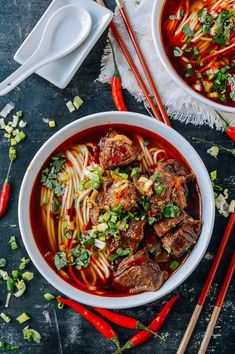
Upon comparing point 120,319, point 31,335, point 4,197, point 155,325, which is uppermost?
point 4,197

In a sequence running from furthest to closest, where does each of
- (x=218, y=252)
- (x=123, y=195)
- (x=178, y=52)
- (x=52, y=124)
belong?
(x=52, y=124) → (x=218, y=252) → (x=178, y=52) → (x=123, y=195)

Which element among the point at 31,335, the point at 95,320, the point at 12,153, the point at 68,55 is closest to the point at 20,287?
the point at 31,335

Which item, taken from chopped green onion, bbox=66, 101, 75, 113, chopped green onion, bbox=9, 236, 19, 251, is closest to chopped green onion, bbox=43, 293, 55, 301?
chopped green onion, bbox=9, 236, 19, 251

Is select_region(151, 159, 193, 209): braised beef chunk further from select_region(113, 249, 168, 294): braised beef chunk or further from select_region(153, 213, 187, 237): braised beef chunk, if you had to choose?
select_region(113, 249, 168, 294): braised beef chunk

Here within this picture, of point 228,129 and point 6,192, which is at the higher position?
point 6,192

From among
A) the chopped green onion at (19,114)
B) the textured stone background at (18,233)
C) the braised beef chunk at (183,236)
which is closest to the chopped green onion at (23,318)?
the textured stone background at (18,233)

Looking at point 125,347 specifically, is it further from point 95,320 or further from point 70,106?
point 70,106
